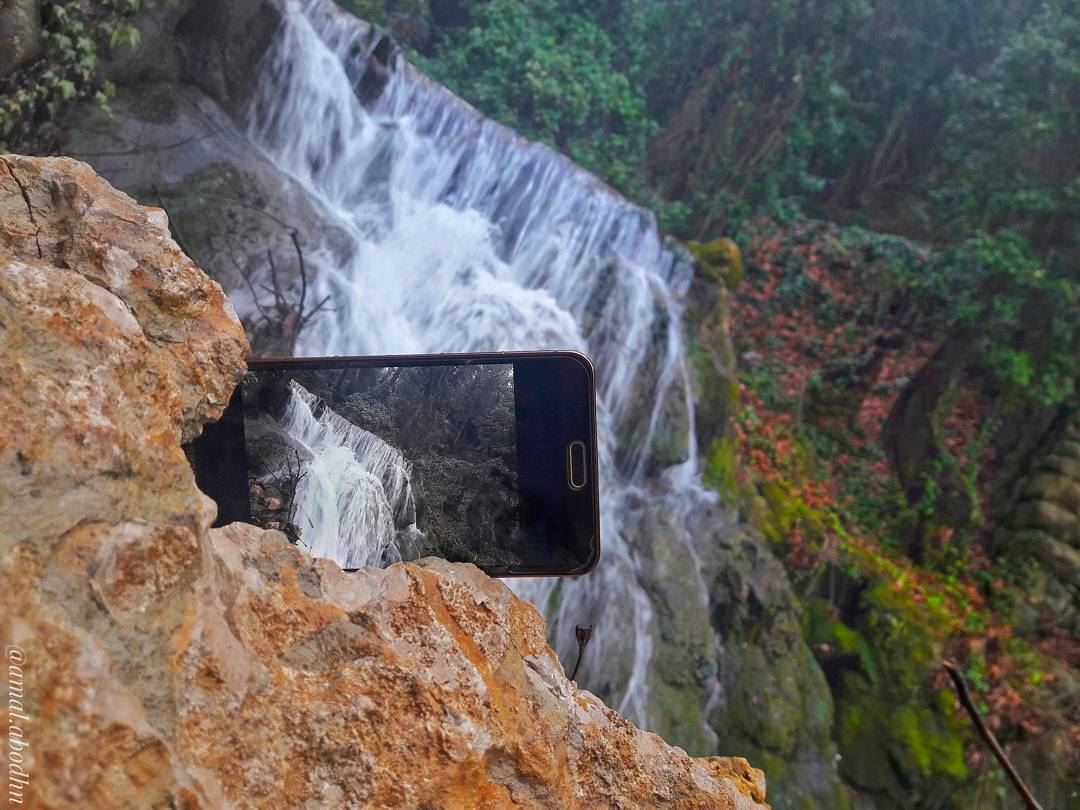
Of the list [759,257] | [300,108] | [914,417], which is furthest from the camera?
[759,257]

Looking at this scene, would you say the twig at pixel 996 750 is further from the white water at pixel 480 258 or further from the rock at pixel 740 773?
the white water at pixel 480 258

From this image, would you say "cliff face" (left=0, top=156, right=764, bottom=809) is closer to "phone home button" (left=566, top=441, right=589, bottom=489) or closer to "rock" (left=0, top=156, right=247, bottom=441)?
"rock" (left=0, top=156, right=247, bottom=441)

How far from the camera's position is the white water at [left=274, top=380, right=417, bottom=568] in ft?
5.67

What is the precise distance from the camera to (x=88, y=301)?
1.29 meters

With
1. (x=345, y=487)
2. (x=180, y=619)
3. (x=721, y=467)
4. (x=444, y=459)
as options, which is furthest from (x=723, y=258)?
(x=180, y=619)

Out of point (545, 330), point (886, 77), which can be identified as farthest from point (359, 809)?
point (886, 77)

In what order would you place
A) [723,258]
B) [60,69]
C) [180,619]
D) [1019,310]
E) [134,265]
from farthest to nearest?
[723,258]
[1019,310]
[60,69]
[134,265]
[180,619]

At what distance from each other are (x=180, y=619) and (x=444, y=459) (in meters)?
0.72

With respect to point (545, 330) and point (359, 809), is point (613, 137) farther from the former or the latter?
point (359, 809)

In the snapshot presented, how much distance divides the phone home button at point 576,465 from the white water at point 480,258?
2682 mm

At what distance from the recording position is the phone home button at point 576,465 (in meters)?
1.80

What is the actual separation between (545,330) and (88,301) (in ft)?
13.1

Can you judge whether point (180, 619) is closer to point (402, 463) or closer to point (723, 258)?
point (402, 463)

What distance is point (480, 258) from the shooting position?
5.25 metres
